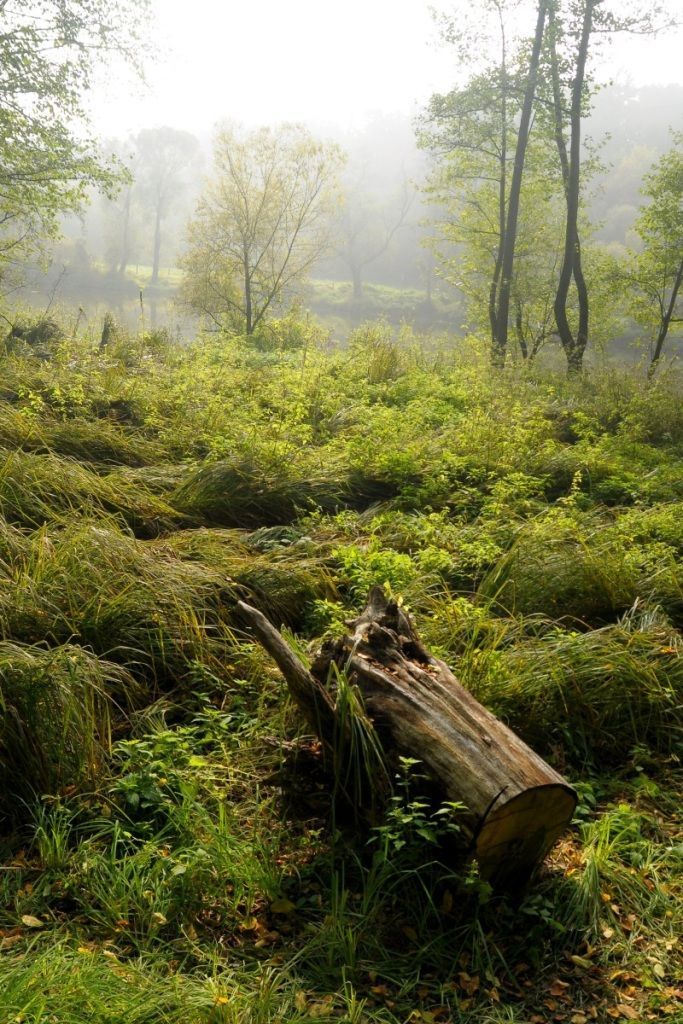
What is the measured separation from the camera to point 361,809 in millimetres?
2980

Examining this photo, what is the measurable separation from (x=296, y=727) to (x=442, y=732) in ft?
2.79

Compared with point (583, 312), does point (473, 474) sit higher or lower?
lower

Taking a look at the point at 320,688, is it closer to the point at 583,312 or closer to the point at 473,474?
the point at 473,474

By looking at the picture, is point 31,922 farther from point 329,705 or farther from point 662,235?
point 662,235

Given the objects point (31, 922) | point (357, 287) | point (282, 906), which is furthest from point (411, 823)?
point (357, 287)

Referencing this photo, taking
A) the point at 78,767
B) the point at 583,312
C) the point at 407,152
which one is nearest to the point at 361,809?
the point at 78,767

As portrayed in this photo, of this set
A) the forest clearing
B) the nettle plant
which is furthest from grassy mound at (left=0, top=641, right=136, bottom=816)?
the nettle plant

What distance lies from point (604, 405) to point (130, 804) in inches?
354

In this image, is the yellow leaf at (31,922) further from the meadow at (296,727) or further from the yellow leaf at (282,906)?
the yellow leaf at (282,906)

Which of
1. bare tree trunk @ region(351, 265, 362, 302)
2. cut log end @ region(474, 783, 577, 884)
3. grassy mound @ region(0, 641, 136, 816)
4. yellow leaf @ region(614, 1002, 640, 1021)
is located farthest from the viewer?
bare tree trunk @ region(351, 265, 362, 302)

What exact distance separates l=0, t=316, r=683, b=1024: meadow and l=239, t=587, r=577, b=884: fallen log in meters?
0.13

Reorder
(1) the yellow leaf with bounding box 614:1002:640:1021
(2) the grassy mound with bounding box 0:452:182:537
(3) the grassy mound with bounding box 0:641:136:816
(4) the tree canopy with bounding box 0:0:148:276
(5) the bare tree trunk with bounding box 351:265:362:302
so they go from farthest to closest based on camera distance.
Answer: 1. (5) the bare tree trunk with bounding box 351:265:362:302
2. (4) the tree canopy with bounding box 0:0:148:276
3. (2) the grassy mound with bounding box 0:452:182:537
4. (3) the grassy mound with bounding box 0:641:136:816
5. (1) the yellow leaf with bounding box 614:1002:640:1021

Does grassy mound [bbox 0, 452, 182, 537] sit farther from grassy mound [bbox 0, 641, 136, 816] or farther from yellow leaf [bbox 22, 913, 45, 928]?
yellow leaf [bbox 22, 913, 45, 928]

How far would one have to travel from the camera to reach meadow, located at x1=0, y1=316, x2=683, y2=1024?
2.43m
